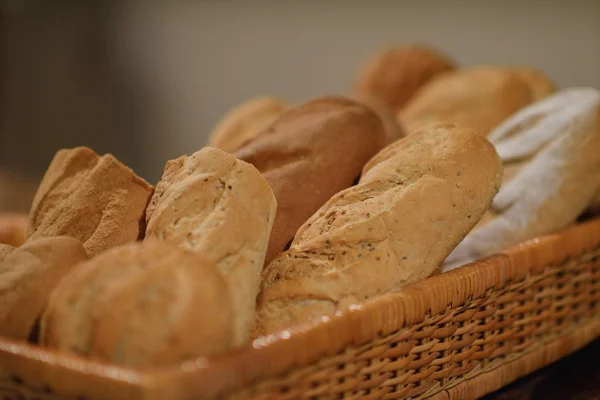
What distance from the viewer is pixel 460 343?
1.04 metres

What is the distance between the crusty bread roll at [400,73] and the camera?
2.08m

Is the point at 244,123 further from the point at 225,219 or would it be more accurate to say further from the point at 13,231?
the point at 225,219

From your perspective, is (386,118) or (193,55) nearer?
(386,118)

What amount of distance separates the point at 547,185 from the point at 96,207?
804mm

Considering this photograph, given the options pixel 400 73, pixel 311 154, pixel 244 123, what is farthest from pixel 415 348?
pixel 400 73

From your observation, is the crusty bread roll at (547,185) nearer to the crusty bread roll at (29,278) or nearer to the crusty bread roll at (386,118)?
the crusty bread roll at (386,118)

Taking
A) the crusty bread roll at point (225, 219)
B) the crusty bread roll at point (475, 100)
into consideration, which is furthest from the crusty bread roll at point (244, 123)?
the crusty bread roll at point (225, 219)

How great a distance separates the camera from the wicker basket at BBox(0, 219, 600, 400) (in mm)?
676

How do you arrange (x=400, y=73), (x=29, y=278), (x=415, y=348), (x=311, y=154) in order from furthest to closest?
1. (x=400, y=73)
2. (x=311, y=154)
3. (x=415, y=348)
4. (x=29, y=278)

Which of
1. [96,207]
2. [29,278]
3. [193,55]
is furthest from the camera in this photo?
[193,55]

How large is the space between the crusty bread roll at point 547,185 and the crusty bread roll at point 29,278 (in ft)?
2.20

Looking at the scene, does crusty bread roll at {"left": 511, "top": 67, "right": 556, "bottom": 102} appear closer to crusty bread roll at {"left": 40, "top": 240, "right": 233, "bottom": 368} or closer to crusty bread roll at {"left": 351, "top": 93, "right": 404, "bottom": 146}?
crusty bread roll at {"left": 351, "top": 93, "right": 404, "bottom": 146}

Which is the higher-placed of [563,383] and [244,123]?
[244,123]

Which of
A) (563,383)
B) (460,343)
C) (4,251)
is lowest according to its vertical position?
(563,383)
